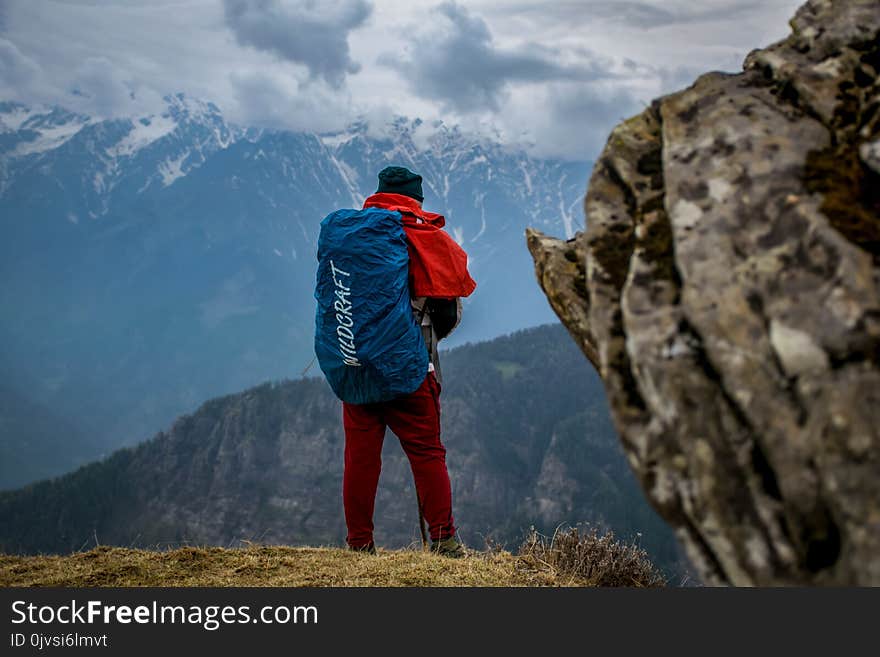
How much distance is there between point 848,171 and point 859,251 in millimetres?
615

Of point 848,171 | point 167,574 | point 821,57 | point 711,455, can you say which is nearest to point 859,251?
point 848,171

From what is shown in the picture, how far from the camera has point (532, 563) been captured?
266 inches

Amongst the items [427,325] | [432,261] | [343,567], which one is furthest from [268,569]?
[432,261]

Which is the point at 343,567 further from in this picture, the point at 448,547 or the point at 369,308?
the point at 369,308

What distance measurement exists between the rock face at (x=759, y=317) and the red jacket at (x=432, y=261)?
2808 mm

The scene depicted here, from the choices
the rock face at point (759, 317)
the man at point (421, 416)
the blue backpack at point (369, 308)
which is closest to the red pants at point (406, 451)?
the man at point (421, 416)

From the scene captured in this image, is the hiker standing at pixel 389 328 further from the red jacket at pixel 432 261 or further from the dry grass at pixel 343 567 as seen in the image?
the dry grass at pixel 343 567

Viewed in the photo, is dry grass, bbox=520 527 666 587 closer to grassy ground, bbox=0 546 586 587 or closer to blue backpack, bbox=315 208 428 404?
grassy ground, bbox=0 546 586 587

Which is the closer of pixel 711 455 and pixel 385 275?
pixel 711 455

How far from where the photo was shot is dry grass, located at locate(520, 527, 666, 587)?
6.46m

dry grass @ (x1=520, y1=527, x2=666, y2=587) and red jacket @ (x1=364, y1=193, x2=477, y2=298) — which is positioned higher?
red jacket @ (x1=364, y1=193, x2=477, y2=298)

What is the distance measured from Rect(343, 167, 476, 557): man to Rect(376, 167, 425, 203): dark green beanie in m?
0.08

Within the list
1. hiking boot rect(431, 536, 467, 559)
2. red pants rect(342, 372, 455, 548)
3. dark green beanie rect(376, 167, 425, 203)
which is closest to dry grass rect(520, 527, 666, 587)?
hiking boot rect(431, 536, 467, 559)

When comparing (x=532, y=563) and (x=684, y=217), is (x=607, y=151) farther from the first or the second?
(x=532, y=563)
